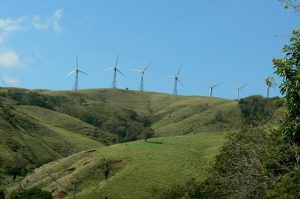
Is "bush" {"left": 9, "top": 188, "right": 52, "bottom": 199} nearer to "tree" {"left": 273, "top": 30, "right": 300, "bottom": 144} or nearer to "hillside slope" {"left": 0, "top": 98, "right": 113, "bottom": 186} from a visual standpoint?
"hillside slope" {"left": 0, "top": 98, "right": 113, "bottom": 186}

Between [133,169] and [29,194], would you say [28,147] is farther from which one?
[29,194]

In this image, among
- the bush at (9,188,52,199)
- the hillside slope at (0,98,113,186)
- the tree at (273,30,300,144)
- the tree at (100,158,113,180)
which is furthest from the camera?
the hillside slope at (0,98,113,186)

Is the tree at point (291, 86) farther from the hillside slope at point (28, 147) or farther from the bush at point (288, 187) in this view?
the hillside slope at point (28, 147)

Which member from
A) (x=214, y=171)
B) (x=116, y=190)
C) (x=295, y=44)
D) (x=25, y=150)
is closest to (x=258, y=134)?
(x=214, y=171)

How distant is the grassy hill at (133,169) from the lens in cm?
9956

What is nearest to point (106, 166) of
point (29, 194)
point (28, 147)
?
point (29, 194)

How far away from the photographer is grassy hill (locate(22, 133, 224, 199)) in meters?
99.6

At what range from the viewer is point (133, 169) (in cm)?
10869

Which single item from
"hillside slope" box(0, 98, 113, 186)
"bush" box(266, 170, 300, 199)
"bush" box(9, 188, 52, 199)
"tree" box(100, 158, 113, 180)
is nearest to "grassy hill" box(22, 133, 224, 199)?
"tree" box(100, 158, 113, 180)

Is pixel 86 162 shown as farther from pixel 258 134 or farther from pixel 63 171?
pixel 258 134

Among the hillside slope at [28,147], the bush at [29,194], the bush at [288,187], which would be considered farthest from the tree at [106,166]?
the bush at [288,187]

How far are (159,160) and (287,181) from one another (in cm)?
8574

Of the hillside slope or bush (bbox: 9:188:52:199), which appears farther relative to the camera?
the hillside slope

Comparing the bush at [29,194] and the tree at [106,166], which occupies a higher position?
the tree at [106,166]
